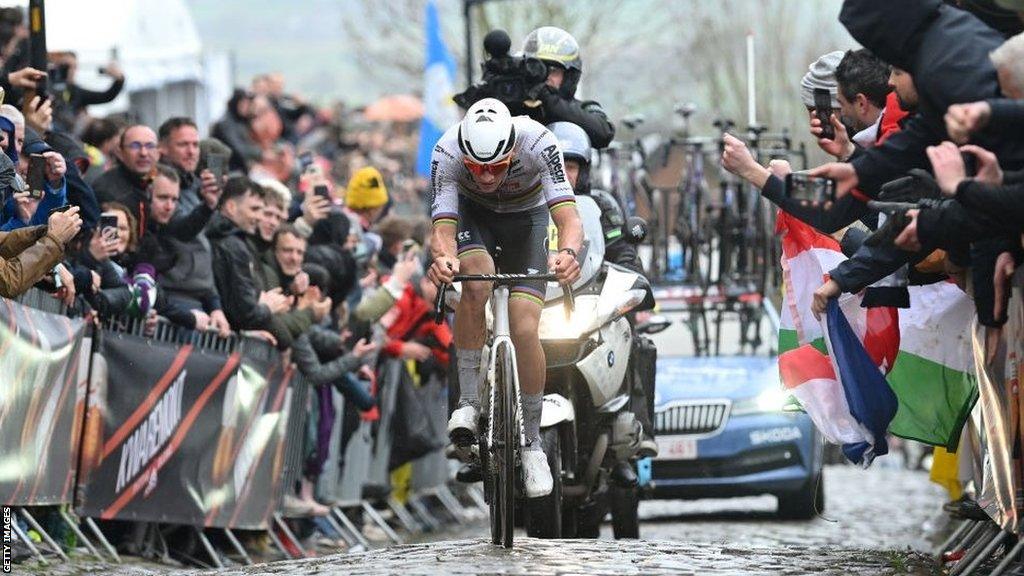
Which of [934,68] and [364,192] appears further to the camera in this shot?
[364,192]

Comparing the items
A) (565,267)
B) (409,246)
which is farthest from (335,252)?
(565,267)

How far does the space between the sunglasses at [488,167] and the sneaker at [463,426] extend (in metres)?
1.13

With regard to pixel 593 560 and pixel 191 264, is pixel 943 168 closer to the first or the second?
pixel 593 560

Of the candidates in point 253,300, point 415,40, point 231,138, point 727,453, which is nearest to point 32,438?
point 253,300

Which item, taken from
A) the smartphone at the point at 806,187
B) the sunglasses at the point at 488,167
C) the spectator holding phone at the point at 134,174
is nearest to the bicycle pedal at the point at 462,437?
the sunglasses at the point at 488,167

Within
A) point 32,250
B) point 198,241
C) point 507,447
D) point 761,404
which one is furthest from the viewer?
point 761,404

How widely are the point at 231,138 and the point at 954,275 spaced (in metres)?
11.2

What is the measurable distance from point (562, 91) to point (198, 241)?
2.43 metres

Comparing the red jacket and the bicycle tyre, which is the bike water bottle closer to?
the red jacket

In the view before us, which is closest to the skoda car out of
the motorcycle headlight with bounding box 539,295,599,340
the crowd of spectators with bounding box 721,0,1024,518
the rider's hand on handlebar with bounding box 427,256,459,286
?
the motorcycle headlight with bounding box 539,295,599,340

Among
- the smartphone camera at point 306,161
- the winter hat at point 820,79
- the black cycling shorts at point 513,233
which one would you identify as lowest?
the black cycling shorts at point 513,233

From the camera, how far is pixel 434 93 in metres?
26.5

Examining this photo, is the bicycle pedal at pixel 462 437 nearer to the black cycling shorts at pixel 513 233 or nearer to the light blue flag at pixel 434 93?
the black cycling shorts at pixel 513 233

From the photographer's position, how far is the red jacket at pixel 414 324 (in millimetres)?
18938
